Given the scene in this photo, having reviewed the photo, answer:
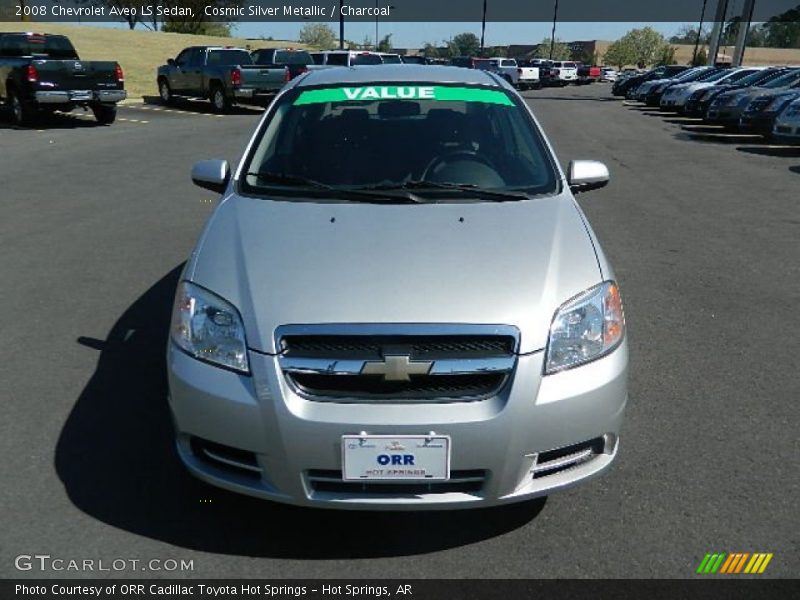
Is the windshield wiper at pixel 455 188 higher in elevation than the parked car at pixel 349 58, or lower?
lower

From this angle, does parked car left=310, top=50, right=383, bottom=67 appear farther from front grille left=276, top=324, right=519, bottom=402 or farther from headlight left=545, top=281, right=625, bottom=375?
front grille left=276, top=324, right=519, bottom=402

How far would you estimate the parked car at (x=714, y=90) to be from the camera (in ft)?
66.9

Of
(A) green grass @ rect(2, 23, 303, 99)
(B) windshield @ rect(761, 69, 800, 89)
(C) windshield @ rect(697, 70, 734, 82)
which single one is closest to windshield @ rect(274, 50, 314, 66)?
(A) green grass @ rect(2, 23, 303, 99)

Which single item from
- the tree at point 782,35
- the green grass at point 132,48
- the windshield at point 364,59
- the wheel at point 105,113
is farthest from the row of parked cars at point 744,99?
the tree at point 782,35

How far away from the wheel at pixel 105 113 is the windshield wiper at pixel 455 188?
1638 cm

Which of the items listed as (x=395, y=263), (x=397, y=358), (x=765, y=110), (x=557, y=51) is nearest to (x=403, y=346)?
(x=397, y=358)

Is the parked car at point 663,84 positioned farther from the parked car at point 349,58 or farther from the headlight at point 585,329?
the headlight at point 585,329

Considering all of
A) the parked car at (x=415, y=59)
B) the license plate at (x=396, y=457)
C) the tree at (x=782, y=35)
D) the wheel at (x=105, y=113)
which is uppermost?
the tree at (x=782, y=35)

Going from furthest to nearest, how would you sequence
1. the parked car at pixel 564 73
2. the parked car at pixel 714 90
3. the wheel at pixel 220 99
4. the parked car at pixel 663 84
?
the parked car at pixel 564 73
the parked car at pixel 663 84
the wheel at pixel 220 99
the parked car at pixel 714 90

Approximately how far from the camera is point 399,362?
2.40 meters

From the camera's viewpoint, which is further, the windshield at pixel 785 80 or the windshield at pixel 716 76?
the windshield at pixel 716 76

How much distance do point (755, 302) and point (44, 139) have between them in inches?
556
